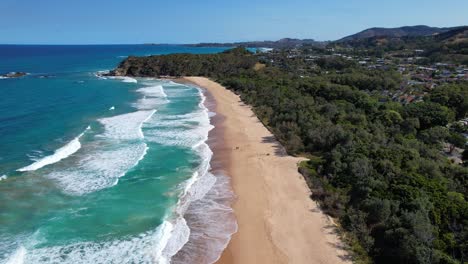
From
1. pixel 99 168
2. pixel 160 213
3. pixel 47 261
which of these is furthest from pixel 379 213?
pixel 99 168

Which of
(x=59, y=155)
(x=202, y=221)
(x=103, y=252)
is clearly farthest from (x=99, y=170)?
(x=103, y=252)

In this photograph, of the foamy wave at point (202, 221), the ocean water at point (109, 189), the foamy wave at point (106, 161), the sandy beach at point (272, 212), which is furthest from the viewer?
the foamy wave at point (106, 161)

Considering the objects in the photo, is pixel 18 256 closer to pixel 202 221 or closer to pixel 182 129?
pixel 202 221

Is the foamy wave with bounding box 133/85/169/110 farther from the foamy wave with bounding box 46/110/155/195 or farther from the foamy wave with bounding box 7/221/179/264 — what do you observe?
the foamy wave with bounding box 7/221/179/264

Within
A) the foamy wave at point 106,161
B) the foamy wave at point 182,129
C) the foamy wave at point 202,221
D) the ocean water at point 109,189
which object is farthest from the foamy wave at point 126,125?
the foamy wave at point 202,221

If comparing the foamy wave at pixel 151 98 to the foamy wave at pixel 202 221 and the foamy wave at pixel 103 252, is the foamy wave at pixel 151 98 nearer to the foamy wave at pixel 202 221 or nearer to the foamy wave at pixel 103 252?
the foamy wave at pixel 202 221

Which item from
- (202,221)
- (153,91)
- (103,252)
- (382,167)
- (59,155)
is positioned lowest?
(202,221)
